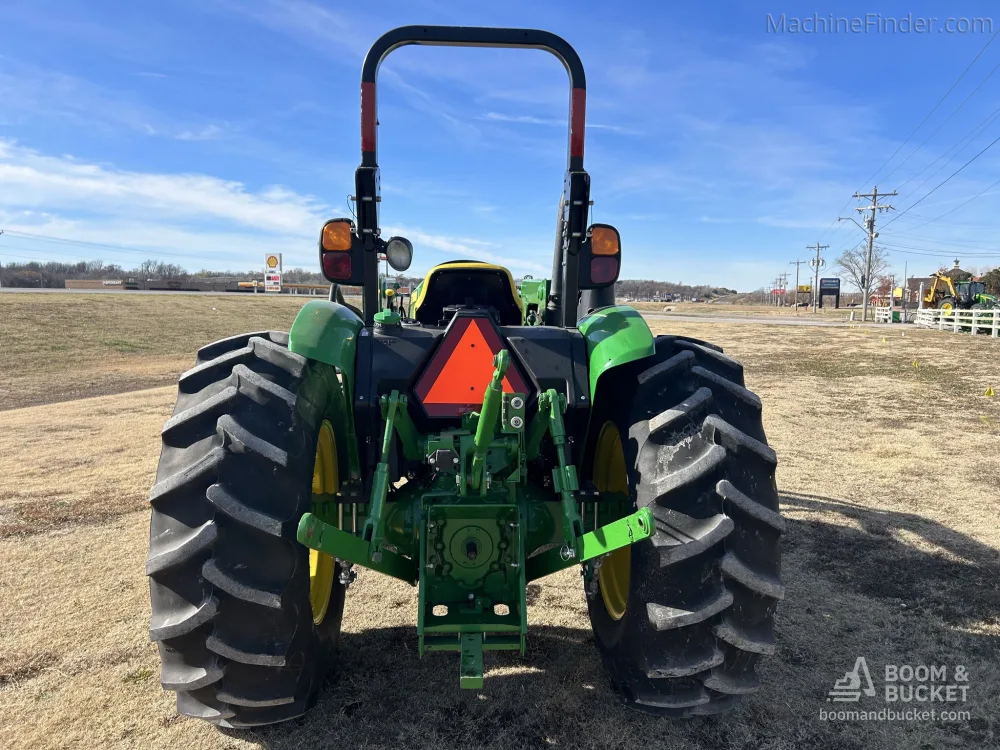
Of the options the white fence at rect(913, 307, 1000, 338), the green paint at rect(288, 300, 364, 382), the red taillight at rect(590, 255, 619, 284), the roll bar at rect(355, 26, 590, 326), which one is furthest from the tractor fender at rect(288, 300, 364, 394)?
the white fence at rect(913, 307, 1000, 338)

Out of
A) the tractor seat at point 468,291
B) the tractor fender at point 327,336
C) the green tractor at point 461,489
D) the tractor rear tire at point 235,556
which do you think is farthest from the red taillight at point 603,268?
the tractor rear tire at point 235,556

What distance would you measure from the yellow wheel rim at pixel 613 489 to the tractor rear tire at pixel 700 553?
472 mm

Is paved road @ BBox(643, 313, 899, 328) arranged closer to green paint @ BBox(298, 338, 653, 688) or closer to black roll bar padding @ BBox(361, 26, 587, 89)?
black roll bar padding @ BBox(361, 26, 587, 89)

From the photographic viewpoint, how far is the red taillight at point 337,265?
10.3 ft

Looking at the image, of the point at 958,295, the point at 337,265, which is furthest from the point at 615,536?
the point at 958,295

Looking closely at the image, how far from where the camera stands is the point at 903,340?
23000mm

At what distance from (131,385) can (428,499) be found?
43.2ft

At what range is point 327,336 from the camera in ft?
9.25

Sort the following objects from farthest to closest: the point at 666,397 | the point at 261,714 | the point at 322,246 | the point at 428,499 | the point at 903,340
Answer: the point at 903,340 < the point at 322,246 < the point at 428,499 < the point at 666,397 < the point at 261,714

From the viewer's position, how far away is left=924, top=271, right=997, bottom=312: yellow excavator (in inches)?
1362

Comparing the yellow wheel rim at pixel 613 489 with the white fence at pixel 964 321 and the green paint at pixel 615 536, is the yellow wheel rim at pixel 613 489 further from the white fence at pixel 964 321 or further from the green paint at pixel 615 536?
the white fence at pixel 964 321

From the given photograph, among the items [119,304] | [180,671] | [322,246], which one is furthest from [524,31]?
[119,304]

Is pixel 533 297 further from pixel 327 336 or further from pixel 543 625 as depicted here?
pixel 327 336

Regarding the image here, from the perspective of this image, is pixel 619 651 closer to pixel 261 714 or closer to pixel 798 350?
pixel 261 714
